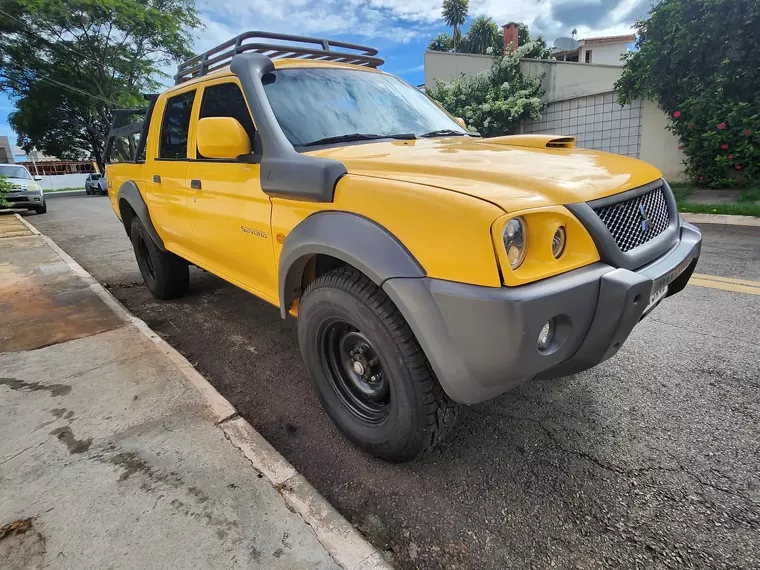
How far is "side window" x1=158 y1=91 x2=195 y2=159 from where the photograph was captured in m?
3.35

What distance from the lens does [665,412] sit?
233cm

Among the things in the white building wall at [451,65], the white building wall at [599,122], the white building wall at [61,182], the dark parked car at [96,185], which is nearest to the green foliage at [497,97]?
the white building wall at [599,122]

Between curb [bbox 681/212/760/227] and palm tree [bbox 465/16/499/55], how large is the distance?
3188 centimetres

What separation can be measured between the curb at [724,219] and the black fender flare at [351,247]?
724cm

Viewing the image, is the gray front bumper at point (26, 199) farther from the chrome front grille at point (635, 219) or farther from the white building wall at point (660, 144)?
the white building wall at point (660, 144)

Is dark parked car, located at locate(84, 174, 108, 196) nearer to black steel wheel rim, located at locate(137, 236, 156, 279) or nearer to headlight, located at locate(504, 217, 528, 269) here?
black steel wheel rim, located at locate(137, 236, 156, 279)

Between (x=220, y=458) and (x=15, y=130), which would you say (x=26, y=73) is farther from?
(x=220, y=458)

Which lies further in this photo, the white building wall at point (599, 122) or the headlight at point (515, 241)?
the white building wall at point (599, 122)

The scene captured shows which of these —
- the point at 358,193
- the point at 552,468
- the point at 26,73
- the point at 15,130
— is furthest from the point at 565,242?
the point at 15,130

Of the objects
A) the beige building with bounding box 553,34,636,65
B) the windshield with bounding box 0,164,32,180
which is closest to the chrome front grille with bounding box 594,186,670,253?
the windshield with bounding box 0,164,32,180

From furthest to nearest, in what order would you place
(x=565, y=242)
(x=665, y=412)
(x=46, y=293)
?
(x=46, y=293) → (x=665, y=412) → (x=565, y=242)

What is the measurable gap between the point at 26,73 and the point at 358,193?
1403 inches

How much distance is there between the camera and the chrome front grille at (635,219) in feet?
5.90

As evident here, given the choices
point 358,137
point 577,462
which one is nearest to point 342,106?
point 358,137
